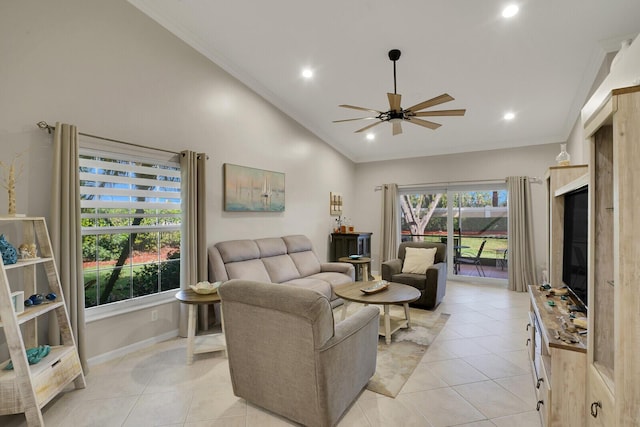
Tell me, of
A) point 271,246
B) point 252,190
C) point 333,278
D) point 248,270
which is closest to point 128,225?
point 248,270

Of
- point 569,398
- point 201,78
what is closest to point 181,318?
point 201,78

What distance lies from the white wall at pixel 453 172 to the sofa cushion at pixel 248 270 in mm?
3539

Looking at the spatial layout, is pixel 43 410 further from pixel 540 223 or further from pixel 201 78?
pixel 540 223

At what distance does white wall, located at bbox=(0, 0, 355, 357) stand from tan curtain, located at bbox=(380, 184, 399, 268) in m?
2.66

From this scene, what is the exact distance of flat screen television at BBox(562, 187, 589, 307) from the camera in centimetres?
212

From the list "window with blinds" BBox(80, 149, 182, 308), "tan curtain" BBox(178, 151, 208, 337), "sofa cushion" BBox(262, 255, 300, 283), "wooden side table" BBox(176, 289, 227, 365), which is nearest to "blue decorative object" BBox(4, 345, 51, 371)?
"window with blinds" BBox(80, 149, 182, 308)

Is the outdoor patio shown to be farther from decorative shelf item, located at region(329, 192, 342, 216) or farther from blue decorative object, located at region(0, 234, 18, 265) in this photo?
blue decorative object, located at region(0, 234, 18, 265)

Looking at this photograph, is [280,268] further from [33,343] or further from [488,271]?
[488,271]

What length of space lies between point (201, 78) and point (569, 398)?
4.40 meters

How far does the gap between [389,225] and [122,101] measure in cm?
528

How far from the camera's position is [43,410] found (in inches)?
85.8

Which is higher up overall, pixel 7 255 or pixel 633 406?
pixel 7 255

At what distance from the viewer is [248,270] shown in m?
4.02

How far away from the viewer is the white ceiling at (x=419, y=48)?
2.90 meters
